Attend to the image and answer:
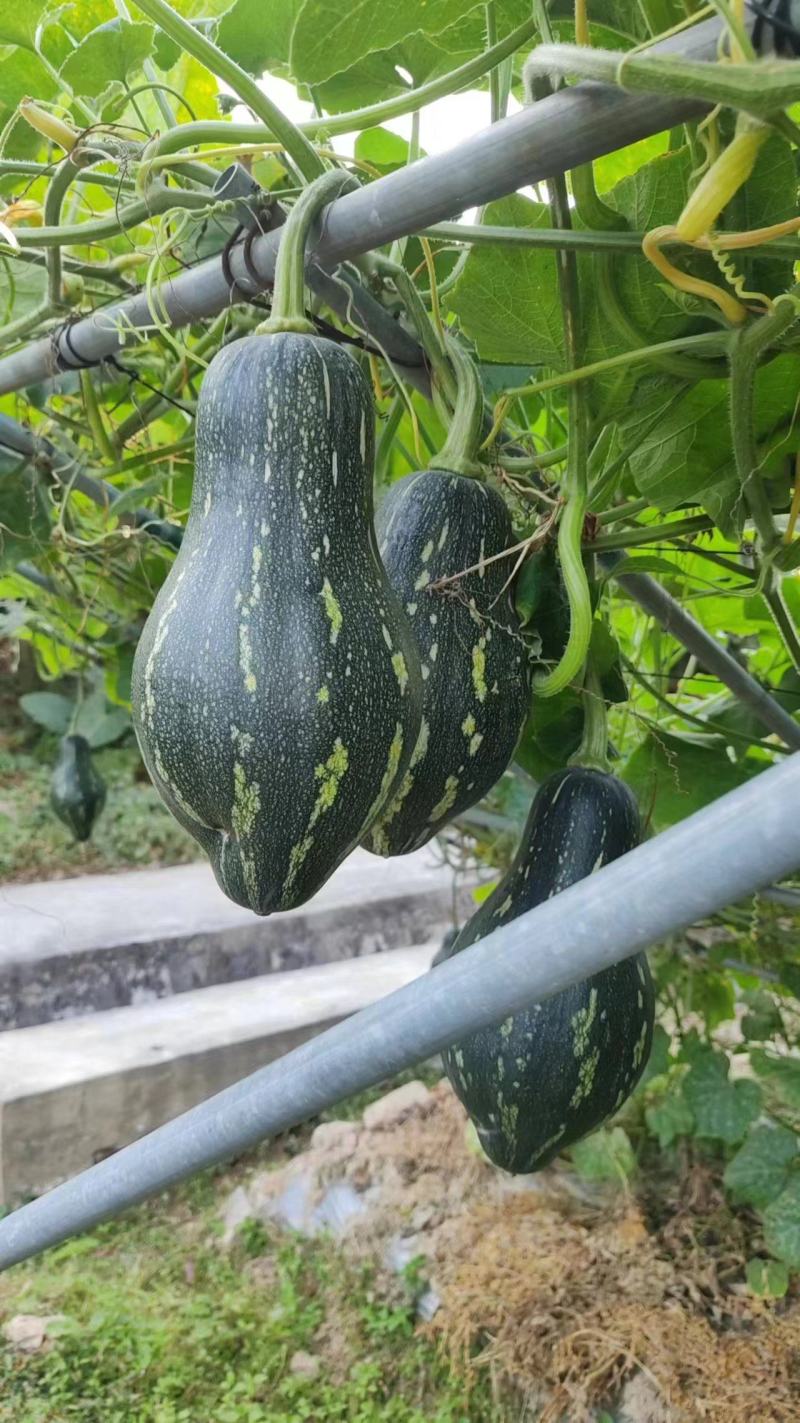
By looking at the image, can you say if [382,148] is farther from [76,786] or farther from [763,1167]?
[76,786]

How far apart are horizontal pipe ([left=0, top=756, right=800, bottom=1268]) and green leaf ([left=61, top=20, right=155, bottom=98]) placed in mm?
660

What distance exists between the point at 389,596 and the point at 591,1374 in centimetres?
150

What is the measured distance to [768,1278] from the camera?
1585mm

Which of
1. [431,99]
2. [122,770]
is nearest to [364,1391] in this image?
[431,99]

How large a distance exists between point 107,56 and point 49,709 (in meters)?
5.23

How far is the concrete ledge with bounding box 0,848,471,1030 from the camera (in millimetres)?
3523

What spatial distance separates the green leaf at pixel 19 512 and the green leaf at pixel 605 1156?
144 centimetres

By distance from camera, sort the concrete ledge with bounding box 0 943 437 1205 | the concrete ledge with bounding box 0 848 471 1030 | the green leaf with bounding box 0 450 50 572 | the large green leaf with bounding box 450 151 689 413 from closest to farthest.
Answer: the large green leaf with bounding box 450 151 689 413
the green leaf with bounding box 0 450 50 572
the concrete ledge with bounding box 0 943 437 1205
the concrete ledge with bounding box 0 848 471 1030

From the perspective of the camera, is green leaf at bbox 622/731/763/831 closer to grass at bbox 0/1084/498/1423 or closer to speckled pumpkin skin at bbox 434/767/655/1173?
speckled pumpkin skin at bbox 434/767/655/1173

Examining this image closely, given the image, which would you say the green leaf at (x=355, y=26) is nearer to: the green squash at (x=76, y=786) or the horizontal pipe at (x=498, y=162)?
the horizontal pipe at (x=498, y=162)

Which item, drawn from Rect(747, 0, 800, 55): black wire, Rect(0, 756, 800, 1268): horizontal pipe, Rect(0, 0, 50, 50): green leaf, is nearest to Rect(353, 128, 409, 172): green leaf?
Rect(0, 0, 50, 50): green leaf

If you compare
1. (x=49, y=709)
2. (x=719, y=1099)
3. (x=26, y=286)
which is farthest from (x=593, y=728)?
(x=49, y=709)

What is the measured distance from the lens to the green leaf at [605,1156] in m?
1.98

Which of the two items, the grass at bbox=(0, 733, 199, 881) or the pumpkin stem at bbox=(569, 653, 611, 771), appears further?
the grass at bbox=(0, 733, 199, 881)
